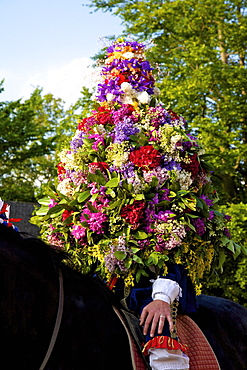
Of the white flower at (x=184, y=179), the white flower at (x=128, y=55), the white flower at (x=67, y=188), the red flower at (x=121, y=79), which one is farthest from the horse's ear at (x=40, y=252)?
the white flower at (x=128, y=55)

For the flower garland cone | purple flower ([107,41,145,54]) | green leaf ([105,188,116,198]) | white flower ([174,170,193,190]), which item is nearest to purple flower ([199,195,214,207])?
the flower garland cone

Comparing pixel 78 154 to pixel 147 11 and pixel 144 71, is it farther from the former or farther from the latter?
pixel 147 11

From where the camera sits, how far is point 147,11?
1642 centimetres

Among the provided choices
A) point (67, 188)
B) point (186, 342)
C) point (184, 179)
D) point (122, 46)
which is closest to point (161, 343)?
point (186, 342)

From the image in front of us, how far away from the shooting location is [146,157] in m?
3.20

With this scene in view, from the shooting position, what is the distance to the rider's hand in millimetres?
2598

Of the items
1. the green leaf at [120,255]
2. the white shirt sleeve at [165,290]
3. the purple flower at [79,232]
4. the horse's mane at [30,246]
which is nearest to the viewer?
the horse's mane at [30,246]

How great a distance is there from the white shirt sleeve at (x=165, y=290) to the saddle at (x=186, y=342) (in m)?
0.23

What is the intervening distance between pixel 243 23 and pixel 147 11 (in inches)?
143

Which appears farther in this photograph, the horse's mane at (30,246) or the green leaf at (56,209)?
the green leaf at (56,209)

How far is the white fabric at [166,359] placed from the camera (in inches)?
100

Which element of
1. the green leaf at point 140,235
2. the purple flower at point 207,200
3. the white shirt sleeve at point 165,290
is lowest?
the white shirt sleeve at point 165,290

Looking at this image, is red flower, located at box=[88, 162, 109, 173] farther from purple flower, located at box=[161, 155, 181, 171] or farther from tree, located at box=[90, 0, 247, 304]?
tree, located at box=[90, 0, 247, 304]

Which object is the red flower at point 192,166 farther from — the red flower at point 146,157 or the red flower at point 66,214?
the red flower at point 66,214
